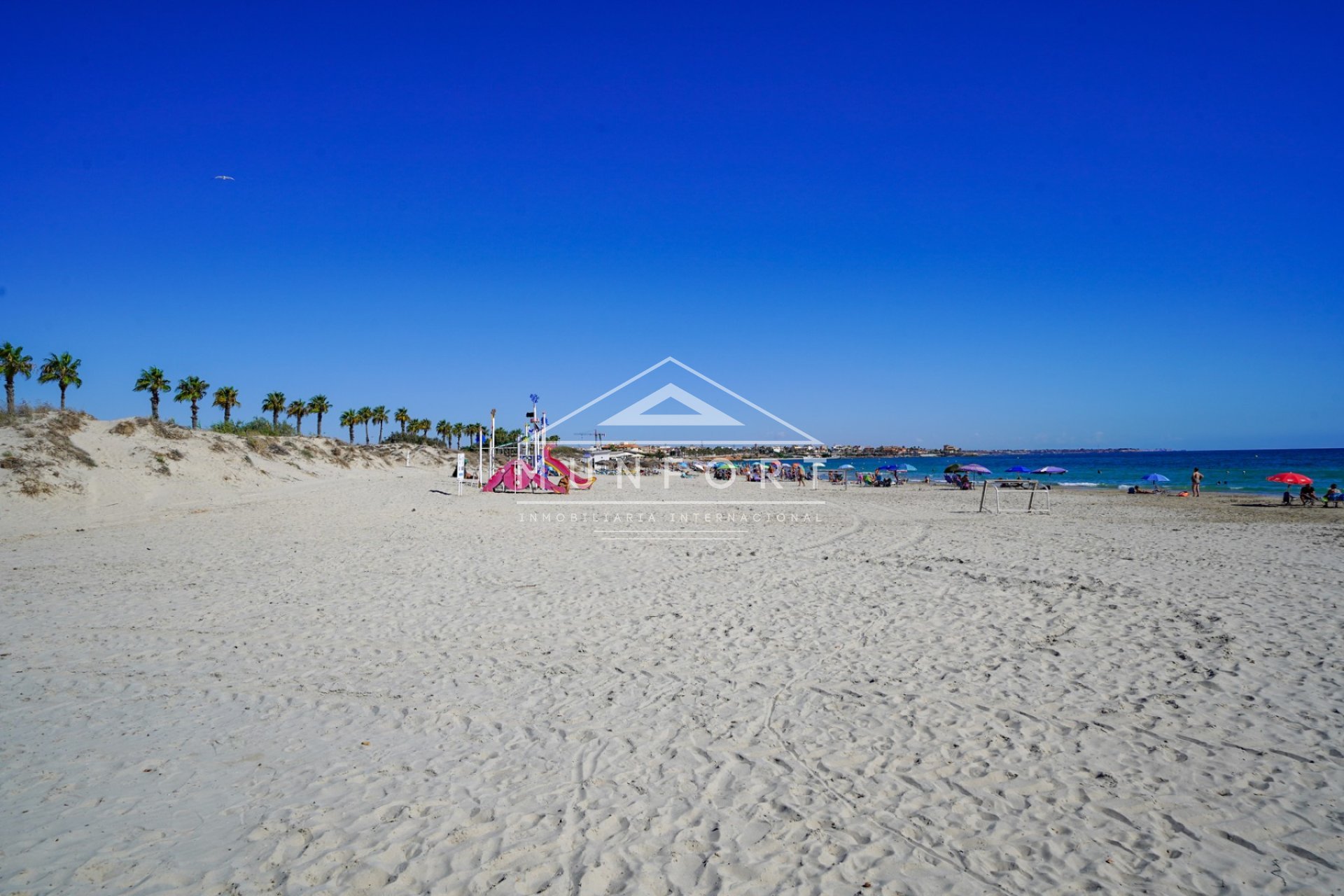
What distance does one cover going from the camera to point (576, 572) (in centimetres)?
1020

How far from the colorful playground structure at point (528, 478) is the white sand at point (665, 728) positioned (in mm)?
17136

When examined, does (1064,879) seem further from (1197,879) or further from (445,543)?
(445,543)

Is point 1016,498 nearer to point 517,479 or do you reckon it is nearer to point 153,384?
point 517,479

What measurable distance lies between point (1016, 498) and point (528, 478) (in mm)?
21228

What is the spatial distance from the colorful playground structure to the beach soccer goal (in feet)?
52.6

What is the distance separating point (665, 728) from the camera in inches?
188

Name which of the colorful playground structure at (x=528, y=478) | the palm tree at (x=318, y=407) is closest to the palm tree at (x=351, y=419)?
the palm tree at (x=318, y=407)

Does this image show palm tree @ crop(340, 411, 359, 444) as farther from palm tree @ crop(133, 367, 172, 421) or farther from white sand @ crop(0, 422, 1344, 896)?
white sand @ crop(0, 422, 1344, 896)

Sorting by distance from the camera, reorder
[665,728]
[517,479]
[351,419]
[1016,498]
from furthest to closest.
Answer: [351,419] < [1016,498] < [517,479] < [665,728]

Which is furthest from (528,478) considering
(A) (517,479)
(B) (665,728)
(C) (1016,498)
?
(B) (665,728)

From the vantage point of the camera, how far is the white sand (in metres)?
3.30

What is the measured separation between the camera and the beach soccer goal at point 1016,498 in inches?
875

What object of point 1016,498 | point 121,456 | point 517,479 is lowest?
point 1016,498

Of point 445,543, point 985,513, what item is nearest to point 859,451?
point 985,513
